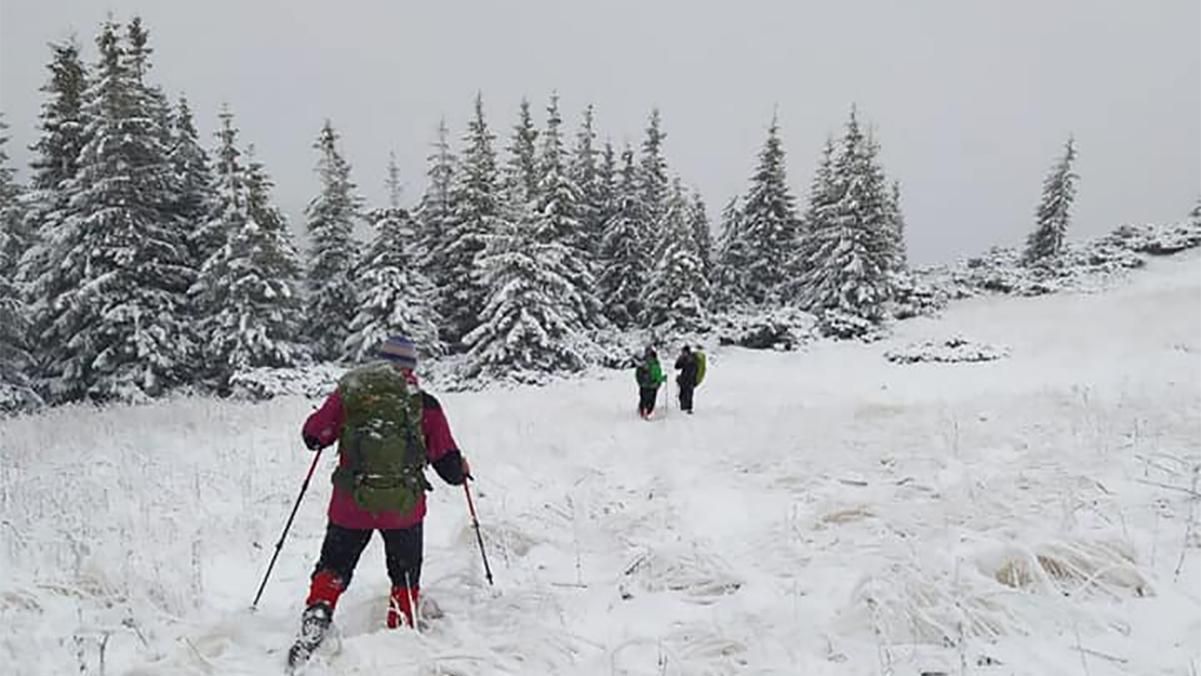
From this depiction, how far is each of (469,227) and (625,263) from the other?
8.54 metres

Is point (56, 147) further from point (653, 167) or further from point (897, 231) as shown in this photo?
point (897, 231)

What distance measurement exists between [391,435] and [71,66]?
2723 centimetres

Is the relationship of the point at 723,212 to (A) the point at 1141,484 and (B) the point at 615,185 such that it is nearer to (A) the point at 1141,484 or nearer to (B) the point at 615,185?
(B) the point at 615,185

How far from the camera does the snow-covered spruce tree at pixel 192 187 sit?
2617 cm

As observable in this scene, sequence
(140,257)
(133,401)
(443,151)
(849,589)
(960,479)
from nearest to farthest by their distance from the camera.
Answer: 1. (849,589)
2. (960,479)
3. (133,401)
4. (140,257)
5. (443,151)

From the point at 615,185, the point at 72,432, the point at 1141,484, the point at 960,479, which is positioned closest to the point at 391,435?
the point at 960,479

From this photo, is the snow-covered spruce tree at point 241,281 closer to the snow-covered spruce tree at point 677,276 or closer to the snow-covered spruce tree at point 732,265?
the snow-covered spruce tree at point 677,276

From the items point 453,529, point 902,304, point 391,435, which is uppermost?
point 902,304

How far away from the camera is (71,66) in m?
24.6

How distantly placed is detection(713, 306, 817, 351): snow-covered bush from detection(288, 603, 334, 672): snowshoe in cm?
2849

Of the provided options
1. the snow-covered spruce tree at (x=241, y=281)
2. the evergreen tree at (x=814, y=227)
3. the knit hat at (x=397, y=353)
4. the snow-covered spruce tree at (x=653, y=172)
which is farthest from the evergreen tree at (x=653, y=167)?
the knit hat at (x=397, y=353)

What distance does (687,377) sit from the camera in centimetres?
1577

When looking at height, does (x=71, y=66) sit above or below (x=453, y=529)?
above

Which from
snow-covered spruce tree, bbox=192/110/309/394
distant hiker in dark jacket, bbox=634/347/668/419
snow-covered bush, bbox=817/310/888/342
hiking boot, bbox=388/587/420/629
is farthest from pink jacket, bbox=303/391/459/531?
snow-covered bush, bbox=817/310/888/342
